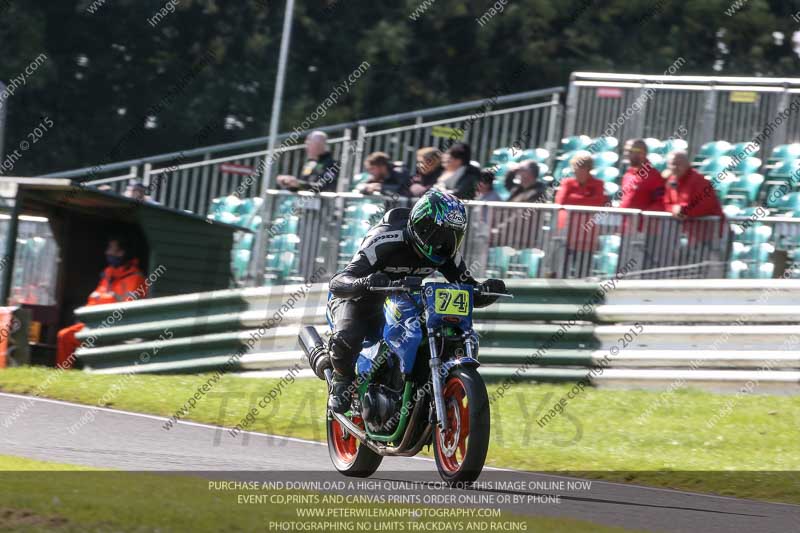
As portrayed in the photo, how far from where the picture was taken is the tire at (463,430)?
24.1 feet

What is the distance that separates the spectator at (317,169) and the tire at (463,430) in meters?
7.74

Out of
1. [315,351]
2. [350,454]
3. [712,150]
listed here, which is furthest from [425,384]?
[712,150]

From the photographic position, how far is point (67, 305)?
1678 centimetres

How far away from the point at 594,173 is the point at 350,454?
794 cm

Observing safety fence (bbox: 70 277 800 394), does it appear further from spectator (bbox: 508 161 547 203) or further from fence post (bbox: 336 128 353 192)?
fence post (bbox: 336 128 353 192)

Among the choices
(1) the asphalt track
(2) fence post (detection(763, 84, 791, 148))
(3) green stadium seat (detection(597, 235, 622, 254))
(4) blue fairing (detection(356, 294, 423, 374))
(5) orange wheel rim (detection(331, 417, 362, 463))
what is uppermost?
(2) fence post (detection(763, 84, 791, 148))

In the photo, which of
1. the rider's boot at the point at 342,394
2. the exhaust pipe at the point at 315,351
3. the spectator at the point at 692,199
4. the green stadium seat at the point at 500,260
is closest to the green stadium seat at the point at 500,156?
the green stadium seat at the point at 500,260

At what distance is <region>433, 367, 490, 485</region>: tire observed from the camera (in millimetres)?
7344

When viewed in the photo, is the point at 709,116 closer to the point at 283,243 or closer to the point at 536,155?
the point at 536,155

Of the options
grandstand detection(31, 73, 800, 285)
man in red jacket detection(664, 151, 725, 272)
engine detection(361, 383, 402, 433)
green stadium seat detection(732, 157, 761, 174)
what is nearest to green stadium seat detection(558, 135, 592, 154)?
grandstand detection(31, 73, 800, 285)

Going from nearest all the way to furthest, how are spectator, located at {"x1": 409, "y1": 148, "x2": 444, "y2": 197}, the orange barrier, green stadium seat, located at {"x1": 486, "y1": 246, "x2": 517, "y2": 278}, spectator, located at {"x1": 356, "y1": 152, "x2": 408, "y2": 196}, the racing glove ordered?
the racing glove
green stadium seat, located at {"x1": 486, "y1": 246, "x2": 517, "y2": 278}
spectator, located at {"x1": 409, "y1": 148, "x2": 444, "y2": 197}
spectator, located at {"x1": 356, "y1": 152, "x2": 408, "y2": 196}
the orange barrier

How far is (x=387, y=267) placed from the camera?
8539 millimetres

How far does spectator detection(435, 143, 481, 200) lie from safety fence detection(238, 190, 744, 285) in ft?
0.82

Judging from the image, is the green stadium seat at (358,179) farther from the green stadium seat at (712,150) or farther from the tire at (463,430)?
the tire at (463,430)
